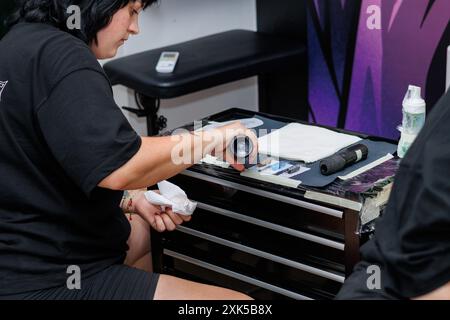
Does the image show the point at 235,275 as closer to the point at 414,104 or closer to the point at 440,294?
the point at 414,104

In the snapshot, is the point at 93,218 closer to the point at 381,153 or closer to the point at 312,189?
the point at 312,189

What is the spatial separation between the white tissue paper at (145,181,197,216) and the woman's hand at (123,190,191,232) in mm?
26

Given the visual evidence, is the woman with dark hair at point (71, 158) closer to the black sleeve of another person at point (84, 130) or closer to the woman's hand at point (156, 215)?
the black sleeve of another person at point (84, 130)

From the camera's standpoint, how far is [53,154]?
1.53 m

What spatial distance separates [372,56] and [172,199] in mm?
1146

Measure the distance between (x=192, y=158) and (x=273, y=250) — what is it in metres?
0.39

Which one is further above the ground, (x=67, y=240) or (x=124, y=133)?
(x=124, y=133)

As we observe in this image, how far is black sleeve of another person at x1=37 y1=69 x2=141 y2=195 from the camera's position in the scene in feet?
4.81

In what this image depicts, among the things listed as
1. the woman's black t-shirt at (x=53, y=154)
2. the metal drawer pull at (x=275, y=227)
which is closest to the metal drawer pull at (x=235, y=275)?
the metal drawer pull at (x=275, y=227)

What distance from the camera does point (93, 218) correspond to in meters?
1.67

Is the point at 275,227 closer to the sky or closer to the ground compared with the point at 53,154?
closer to the ground

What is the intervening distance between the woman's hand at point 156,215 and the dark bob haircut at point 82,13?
0.45 m

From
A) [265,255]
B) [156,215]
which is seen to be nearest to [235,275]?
[265,255]
